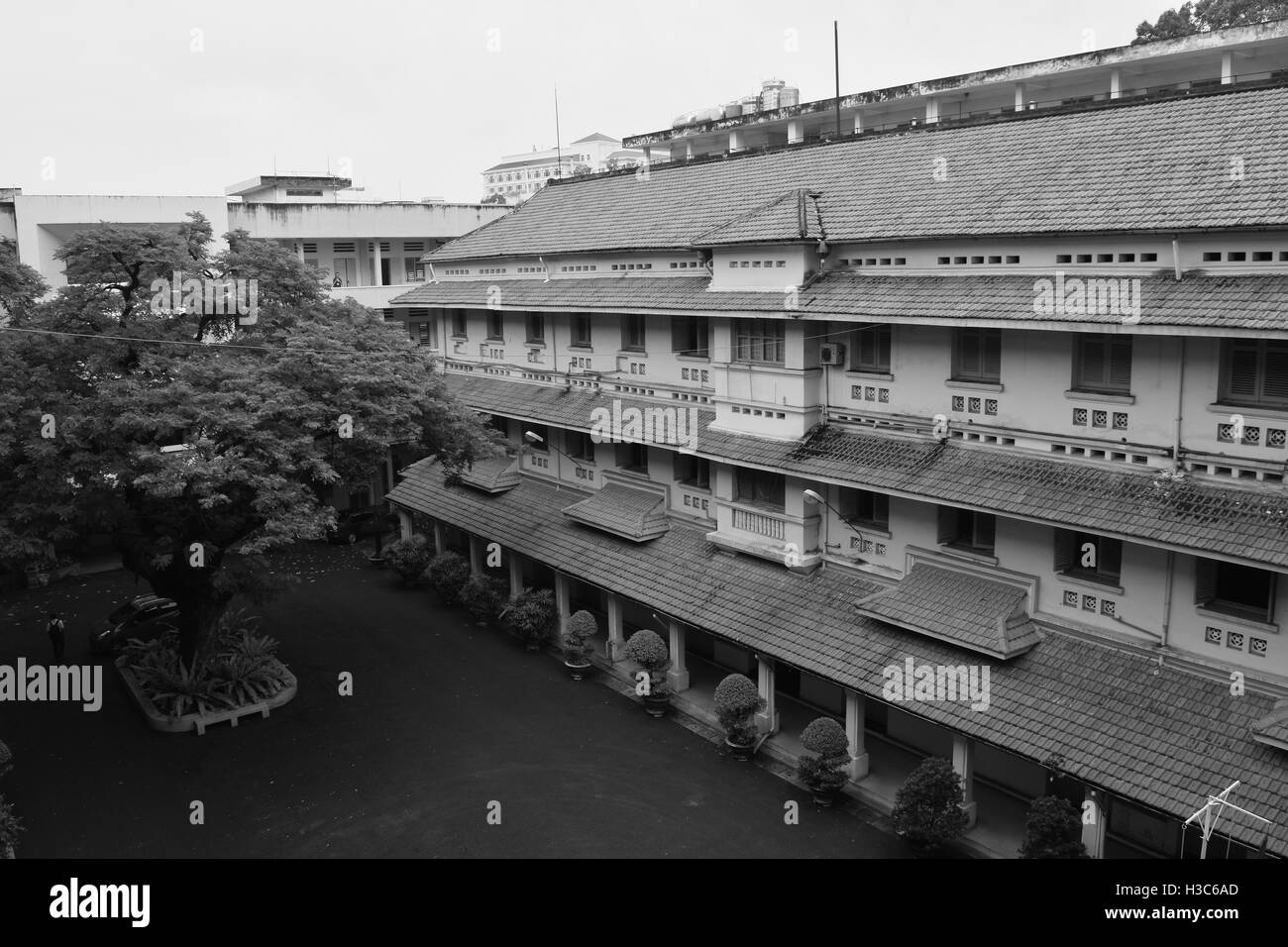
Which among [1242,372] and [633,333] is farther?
[633,333]

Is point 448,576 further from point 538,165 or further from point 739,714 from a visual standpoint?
point 538,165

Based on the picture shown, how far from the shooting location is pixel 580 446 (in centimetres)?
3053

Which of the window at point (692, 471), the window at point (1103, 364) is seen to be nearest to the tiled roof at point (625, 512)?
the window at point (692, 471)

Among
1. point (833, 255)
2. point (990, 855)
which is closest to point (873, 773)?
point (990, 855)

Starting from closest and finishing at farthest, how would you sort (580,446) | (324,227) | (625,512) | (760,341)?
(760,341) < (625,512) < (580,446) < (324,227)

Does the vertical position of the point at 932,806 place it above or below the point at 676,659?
below

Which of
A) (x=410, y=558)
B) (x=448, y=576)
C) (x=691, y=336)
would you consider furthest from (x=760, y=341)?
(x=410, y=558)

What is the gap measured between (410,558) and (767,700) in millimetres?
16021

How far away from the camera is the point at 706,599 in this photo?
23016 millimetres

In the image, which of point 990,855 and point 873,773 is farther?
point 873,773

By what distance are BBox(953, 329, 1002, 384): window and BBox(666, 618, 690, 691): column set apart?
9297 mm

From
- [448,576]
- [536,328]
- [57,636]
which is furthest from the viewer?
[536,328]

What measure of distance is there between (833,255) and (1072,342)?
5.95 meters
